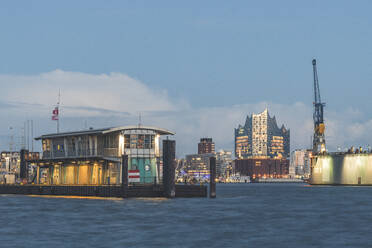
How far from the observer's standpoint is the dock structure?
88.6 m

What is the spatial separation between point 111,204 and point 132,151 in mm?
12716

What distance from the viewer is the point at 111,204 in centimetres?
8444

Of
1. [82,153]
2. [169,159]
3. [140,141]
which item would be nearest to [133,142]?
[140,141]

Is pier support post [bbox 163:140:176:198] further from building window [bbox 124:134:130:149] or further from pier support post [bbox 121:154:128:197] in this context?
building window [bbox 124:134:130:149]

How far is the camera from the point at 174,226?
6122 centimetres

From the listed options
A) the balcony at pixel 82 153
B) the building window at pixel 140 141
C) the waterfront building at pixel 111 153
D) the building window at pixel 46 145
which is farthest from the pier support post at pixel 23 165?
the building window at pixel 140 141

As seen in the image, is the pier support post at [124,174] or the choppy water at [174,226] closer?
the choppy water at [174,226]

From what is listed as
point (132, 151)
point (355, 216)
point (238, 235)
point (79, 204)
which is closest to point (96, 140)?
point (132, 151)

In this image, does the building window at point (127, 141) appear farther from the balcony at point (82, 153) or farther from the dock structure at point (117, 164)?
the balcony at point (82, 153)

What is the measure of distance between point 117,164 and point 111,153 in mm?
2103

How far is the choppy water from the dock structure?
4.15m

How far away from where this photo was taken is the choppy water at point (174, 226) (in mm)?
50906

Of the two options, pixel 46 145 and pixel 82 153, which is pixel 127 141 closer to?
pixel 82 153

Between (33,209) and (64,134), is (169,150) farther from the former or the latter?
(64,134)
